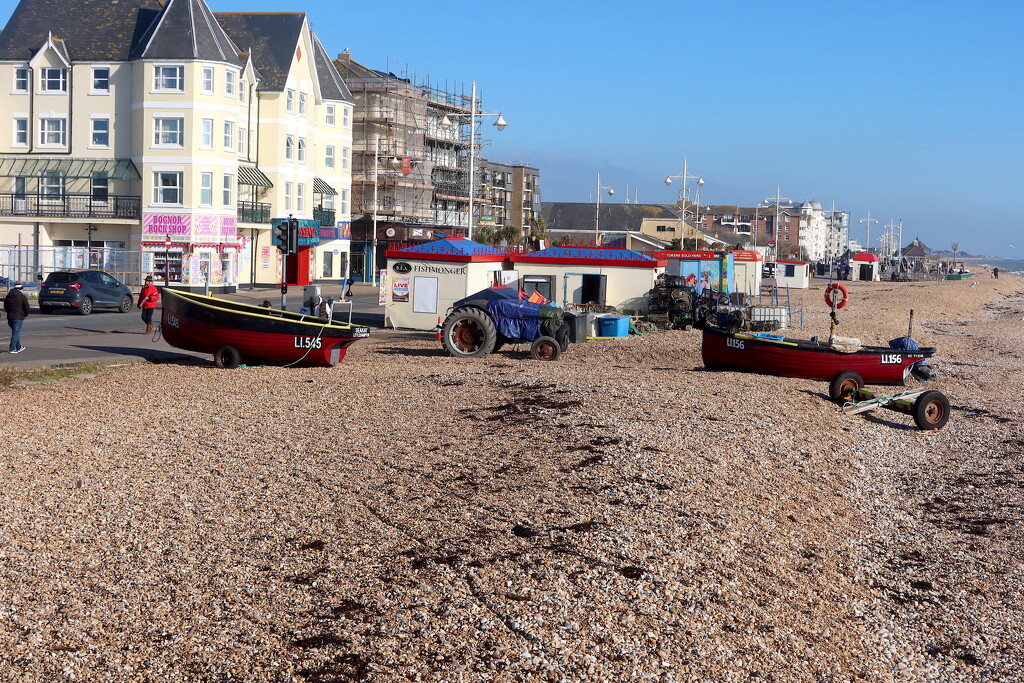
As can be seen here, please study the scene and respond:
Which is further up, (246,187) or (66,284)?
(246,187)

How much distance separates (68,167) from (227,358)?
113 feet

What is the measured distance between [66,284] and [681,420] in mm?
27195

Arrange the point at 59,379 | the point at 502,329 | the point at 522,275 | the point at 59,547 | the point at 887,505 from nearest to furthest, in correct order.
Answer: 1. the point at 59,547
2. the point at 887,505
3. the point at 59,379
4. the point at 502,329
5. the point at 522,275

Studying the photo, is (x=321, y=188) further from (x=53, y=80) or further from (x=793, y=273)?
(x=793, y=273)

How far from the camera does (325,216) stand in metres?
65.8

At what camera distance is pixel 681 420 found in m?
16.9

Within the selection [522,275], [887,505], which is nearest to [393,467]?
[887,505]

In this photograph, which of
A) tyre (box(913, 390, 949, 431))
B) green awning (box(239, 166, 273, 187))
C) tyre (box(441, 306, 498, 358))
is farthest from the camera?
green awning (box(239, 166, 273, 187))

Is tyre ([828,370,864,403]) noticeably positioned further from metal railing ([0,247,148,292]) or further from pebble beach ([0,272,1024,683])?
metal railing ([0,247,148,292])

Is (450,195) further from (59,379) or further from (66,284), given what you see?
(59,379)

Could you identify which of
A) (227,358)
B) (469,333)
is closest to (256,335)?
(227,358)

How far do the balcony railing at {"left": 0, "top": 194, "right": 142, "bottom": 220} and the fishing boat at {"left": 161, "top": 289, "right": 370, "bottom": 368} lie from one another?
31631mm

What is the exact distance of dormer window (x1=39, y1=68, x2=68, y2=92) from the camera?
53.2 metres

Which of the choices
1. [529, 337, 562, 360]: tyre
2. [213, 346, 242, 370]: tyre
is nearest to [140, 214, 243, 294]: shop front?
[213, 346, 242, 370]: tyre
